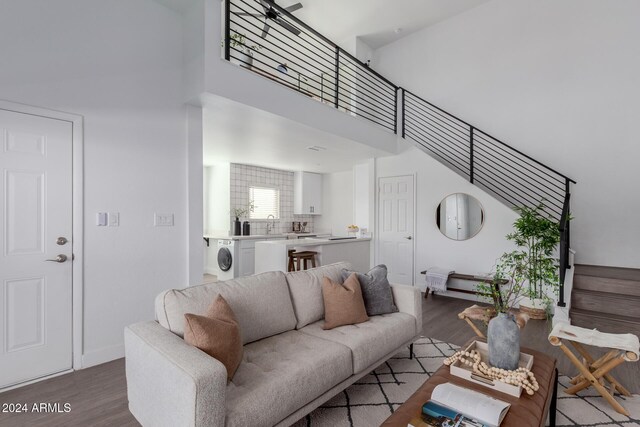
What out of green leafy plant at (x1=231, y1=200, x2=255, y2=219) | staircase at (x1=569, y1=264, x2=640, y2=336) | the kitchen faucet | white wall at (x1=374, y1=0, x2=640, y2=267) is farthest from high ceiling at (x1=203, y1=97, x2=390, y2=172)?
staircase at (x1=569, y1=264, x2=640, y2=336)

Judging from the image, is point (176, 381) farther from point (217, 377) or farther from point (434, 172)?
point (434, 172)

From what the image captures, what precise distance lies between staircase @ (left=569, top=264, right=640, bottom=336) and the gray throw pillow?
101 inches

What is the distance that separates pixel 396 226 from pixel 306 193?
2.85 m

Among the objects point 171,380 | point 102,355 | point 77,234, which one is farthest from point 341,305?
point 77,234

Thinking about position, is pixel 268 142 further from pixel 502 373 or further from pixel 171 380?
pixel 502 373

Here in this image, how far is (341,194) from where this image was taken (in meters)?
8.18

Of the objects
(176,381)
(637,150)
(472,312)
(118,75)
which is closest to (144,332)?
(176,381)

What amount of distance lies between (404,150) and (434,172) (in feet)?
2.35

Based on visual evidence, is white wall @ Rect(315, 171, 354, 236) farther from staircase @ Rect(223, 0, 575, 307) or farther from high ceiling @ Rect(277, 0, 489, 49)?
high ceiling @ Rect(277, 0, 489, 49)

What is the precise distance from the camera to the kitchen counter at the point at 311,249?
5.17 meters

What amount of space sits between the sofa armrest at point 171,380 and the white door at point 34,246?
4.28ft

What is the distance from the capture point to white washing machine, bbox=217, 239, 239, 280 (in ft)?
19.5

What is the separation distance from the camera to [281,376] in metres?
1.66

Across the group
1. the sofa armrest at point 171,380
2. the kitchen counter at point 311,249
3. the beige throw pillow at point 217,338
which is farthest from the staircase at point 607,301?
the sofa armrest at point 171,380
